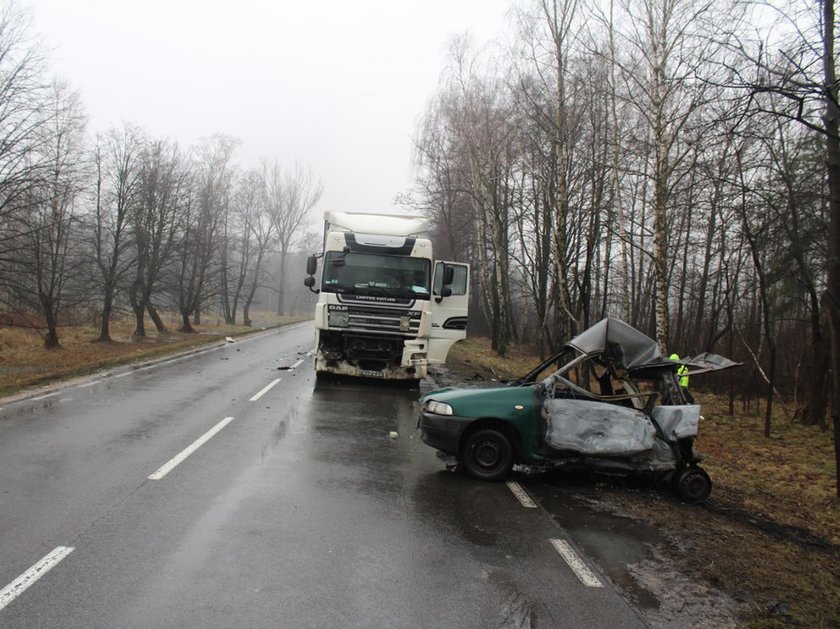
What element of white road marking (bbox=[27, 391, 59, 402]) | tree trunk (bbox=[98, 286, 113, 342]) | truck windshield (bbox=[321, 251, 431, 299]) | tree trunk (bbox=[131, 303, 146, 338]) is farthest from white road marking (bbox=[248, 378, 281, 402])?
tree trunk (bbox=[131, 303, 146, 338])

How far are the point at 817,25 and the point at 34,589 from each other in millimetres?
9279

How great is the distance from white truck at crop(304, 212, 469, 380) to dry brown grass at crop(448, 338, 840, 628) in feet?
20.4

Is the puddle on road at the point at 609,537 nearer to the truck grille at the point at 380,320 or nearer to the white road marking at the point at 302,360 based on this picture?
the truck grille at the point at 380,320

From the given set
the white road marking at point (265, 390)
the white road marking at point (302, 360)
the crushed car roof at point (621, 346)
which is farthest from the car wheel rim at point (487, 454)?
the white road marking at point (302, 360)

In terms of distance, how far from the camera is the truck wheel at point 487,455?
7.12 metres

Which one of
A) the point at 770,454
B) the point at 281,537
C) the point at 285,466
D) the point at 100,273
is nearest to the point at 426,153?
the point at 100,273

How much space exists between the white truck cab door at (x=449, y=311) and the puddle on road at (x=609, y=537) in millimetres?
7571

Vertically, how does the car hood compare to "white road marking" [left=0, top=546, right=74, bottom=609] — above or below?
above

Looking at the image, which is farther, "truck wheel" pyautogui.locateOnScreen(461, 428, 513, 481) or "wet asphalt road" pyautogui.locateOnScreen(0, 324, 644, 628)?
"truck wheel" pyautogui.locateOnScreen(461, 428, 513, 481)

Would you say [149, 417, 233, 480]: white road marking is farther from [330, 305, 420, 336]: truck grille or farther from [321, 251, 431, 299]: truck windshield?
[321, 251, 431, 299]: truck windshield

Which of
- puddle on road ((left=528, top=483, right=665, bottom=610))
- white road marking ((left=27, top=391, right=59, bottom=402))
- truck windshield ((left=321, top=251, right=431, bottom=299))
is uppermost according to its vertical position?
truck windshield ((left=321, top=251, right=431, bottom=299))

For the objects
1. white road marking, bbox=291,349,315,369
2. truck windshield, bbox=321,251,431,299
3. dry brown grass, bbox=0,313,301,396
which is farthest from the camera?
white road marking, bbox=291,349,315,369

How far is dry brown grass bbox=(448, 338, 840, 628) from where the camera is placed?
175 inches

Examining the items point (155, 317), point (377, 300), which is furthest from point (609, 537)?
point (155, 317)
